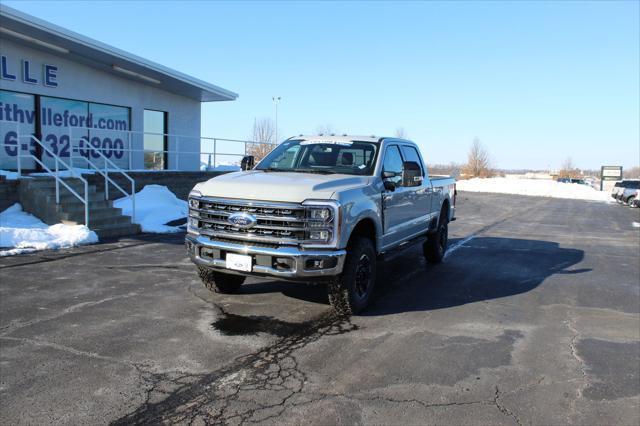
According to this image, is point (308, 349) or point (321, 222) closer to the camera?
point (308, 349)

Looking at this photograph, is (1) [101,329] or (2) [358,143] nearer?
(1) [101,329]

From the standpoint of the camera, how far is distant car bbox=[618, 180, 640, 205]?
31.1 m

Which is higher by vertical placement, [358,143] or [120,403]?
[358,143]

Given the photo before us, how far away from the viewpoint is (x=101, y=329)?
5.23 meters

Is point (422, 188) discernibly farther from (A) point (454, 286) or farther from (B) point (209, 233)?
(B) point (209, 233)

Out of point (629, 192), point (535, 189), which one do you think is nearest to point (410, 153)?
point (629, 192)

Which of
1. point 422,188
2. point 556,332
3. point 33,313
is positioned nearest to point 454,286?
point 422,188

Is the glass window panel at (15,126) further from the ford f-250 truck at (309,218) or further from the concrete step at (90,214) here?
the ford f-250 truck at (309,218)

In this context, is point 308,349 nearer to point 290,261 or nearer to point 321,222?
point 290,261

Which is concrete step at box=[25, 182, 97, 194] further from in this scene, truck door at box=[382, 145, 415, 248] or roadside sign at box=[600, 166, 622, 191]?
roadside sign at box=[600, 166, 622, 191]

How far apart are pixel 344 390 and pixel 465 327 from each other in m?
2.21

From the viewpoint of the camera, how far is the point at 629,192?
106 feet

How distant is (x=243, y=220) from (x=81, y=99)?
1362cm

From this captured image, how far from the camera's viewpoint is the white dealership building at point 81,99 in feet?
46.6
